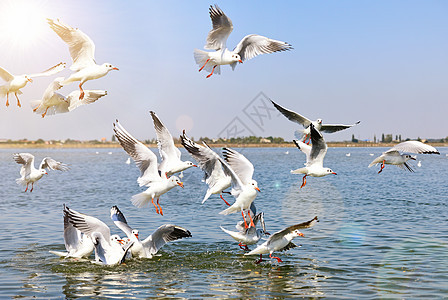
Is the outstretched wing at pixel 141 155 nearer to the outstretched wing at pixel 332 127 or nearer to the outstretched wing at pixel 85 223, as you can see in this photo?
the outstretched wing at pixel 85 223

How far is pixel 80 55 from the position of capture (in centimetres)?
1170

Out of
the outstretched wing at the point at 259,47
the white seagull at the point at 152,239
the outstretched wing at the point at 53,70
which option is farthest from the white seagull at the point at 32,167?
the outstretched wing at the point at 259,47

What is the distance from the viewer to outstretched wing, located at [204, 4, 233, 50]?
13.6 metres

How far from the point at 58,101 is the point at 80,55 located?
1258 millimetres

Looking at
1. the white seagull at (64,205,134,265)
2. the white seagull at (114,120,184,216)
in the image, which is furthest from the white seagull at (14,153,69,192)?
the white seagull at (114,120,184,216)

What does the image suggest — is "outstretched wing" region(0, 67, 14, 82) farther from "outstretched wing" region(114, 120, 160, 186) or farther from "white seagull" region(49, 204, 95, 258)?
"white seagull" region(49, 204, 95, 258)

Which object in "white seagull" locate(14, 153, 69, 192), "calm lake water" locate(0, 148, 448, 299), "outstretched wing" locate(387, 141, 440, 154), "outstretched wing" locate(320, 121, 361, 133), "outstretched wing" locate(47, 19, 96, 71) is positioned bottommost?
"calm lake water" locate(0, 148, 448, 299)

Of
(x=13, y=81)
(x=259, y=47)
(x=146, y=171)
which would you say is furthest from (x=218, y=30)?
(x=13, y=81)

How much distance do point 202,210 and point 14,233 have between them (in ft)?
30.0

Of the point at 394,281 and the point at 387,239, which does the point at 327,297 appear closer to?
the point at 394,281

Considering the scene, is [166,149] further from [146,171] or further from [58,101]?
[58,101]

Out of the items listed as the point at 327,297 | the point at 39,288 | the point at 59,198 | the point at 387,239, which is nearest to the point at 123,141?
the point at 39,288

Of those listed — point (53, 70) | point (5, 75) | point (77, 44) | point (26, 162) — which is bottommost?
point (26, 162)

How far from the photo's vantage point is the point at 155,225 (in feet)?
67.3
